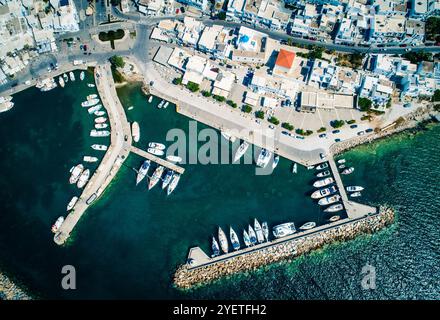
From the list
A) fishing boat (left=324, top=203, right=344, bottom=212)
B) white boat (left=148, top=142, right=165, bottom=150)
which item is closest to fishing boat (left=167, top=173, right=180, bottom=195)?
white boat (left=148, top=142, right=165, bottom=150)

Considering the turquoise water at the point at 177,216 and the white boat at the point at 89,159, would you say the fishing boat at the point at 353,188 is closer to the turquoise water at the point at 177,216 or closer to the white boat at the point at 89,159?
the turquoise water at the point at 177,216

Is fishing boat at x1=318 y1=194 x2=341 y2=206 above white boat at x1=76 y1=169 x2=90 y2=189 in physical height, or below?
above

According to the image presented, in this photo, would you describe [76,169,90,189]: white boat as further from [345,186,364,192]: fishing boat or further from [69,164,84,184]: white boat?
[345,186,364,192]: fishing boat

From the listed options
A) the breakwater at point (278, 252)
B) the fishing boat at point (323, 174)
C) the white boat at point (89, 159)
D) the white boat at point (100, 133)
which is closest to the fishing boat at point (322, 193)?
the fishing boat at point (323, 174)

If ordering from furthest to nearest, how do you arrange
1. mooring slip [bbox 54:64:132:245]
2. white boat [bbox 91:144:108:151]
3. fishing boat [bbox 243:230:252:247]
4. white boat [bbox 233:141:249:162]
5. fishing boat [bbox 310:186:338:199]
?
1. white boat [bbox 91:144:108:151]
2. white boat [bbox 233:141:249:162]
3. mooring slip [bbox 54:64:132:245]
4. fishing boat [bbox 310:186:338:199]
5. fishing boat [bbox 243:230:252:247]

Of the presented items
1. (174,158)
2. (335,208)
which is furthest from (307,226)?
(174,158)

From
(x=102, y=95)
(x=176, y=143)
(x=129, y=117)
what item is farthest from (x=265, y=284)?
(x=102, y=95)

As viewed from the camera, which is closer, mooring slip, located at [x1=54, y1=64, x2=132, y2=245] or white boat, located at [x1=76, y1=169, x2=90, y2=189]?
mooring slip, located at [x1=54, y1=64, x2=132, y2=245]
